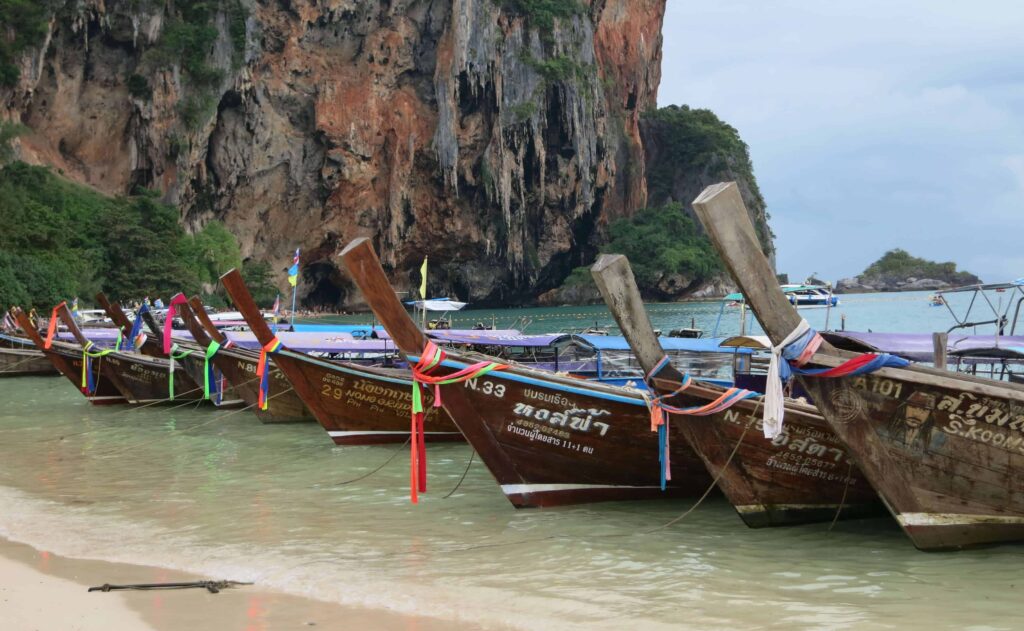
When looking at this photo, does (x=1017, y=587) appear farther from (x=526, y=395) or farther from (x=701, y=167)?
(x=701, y=167)

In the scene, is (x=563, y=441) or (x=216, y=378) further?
(x=216, y=378)

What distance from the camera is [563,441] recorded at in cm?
729

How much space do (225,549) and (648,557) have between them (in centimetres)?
307

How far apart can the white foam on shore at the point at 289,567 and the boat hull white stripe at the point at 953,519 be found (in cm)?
197

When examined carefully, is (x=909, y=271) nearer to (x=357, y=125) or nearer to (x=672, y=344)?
(x=357, y=125)

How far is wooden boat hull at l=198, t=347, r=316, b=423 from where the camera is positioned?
1360 centimetres

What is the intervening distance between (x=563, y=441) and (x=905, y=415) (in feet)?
8.82

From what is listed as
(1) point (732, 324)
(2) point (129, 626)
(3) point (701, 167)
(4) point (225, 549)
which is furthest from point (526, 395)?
A: (3) point (701, 167)

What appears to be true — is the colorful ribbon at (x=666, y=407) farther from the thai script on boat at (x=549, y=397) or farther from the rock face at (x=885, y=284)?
the rock face at (x=885, y=284)

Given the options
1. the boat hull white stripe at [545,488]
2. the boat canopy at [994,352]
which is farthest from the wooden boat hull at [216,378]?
the boat canopy at [994,352]

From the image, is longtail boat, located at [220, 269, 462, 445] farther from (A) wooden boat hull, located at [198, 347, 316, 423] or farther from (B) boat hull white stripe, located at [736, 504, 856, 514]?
(B) boat hull white stripe, located at [736, 504, 856, 514]

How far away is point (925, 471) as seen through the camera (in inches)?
222

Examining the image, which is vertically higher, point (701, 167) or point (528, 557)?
point (701, 167)

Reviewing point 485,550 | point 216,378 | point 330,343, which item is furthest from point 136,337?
point 485,550
